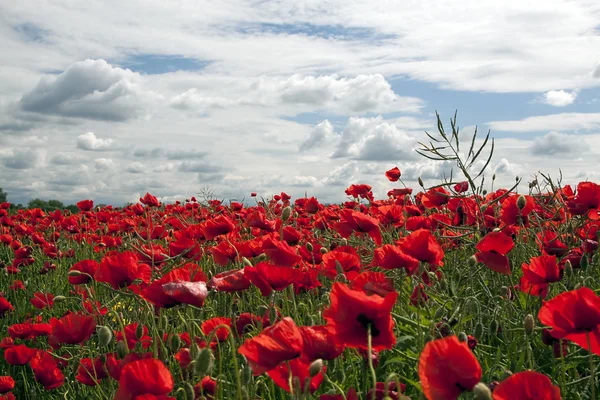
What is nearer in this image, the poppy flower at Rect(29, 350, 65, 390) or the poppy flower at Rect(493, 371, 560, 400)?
the poppy flower at Rect(493, 371, 560, 400)

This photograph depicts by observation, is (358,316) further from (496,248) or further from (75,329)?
(75,329)

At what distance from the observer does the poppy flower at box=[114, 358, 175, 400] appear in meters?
1.32

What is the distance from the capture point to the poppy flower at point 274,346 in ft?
4.15

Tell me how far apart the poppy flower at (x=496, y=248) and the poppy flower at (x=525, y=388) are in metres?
1.15

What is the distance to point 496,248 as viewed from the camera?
2178 mm

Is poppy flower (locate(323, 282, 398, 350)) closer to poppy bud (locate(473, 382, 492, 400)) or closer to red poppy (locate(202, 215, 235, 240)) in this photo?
poppy bud (locate(473, 382, 492, 400))

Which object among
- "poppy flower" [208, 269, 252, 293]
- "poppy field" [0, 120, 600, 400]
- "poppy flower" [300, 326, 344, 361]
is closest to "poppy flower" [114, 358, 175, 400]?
"poppy field" [0, 120, 600, 400]

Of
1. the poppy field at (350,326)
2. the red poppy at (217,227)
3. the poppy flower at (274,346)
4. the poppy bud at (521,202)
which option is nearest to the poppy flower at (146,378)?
the poppy field at (350,326)

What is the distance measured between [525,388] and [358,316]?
1.25 ft

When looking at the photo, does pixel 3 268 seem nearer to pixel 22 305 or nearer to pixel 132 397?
pixel 22 305

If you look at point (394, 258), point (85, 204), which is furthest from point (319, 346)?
point (85, 204)

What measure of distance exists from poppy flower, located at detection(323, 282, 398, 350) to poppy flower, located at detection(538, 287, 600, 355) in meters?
0.35

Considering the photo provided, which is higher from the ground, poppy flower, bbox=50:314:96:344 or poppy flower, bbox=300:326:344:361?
poppy flower, bbox=300:326:344:361

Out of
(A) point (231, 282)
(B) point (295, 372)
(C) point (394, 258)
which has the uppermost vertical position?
(C) point (394, 258)
